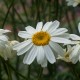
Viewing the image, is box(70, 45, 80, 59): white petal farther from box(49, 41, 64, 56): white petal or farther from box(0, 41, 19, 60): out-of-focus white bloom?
box(0, 41, 19, 60): out-of-focus white bloom

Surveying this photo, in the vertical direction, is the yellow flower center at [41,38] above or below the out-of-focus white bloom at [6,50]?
above

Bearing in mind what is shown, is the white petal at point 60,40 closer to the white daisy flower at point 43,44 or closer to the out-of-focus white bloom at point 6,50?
the white daisy flower at point 43,44

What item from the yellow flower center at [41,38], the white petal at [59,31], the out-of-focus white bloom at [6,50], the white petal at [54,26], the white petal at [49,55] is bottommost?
the white petal at [49,55]

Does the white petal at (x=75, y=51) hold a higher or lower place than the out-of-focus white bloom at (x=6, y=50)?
lower

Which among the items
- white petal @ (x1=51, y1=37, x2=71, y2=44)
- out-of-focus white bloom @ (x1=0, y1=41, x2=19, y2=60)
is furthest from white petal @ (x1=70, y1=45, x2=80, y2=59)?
out-of-focus white bloom @ (x1=0, y1=41, x2=19, y2=60)

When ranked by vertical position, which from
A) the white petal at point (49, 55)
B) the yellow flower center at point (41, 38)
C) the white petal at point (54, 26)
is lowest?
the white petal at point (49, 55)

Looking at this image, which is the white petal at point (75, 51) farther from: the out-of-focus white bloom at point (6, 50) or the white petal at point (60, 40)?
the out-of-focus white bloom at point (6, 50)

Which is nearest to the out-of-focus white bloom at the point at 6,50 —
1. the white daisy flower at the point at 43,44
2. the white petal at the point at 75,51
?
the white daisy flower at the point at 43,44

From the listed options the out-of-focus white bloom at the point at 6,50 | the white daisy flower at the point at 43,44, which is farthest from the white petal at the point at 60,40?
the out-of-focus white bloom at the point at 6,50
